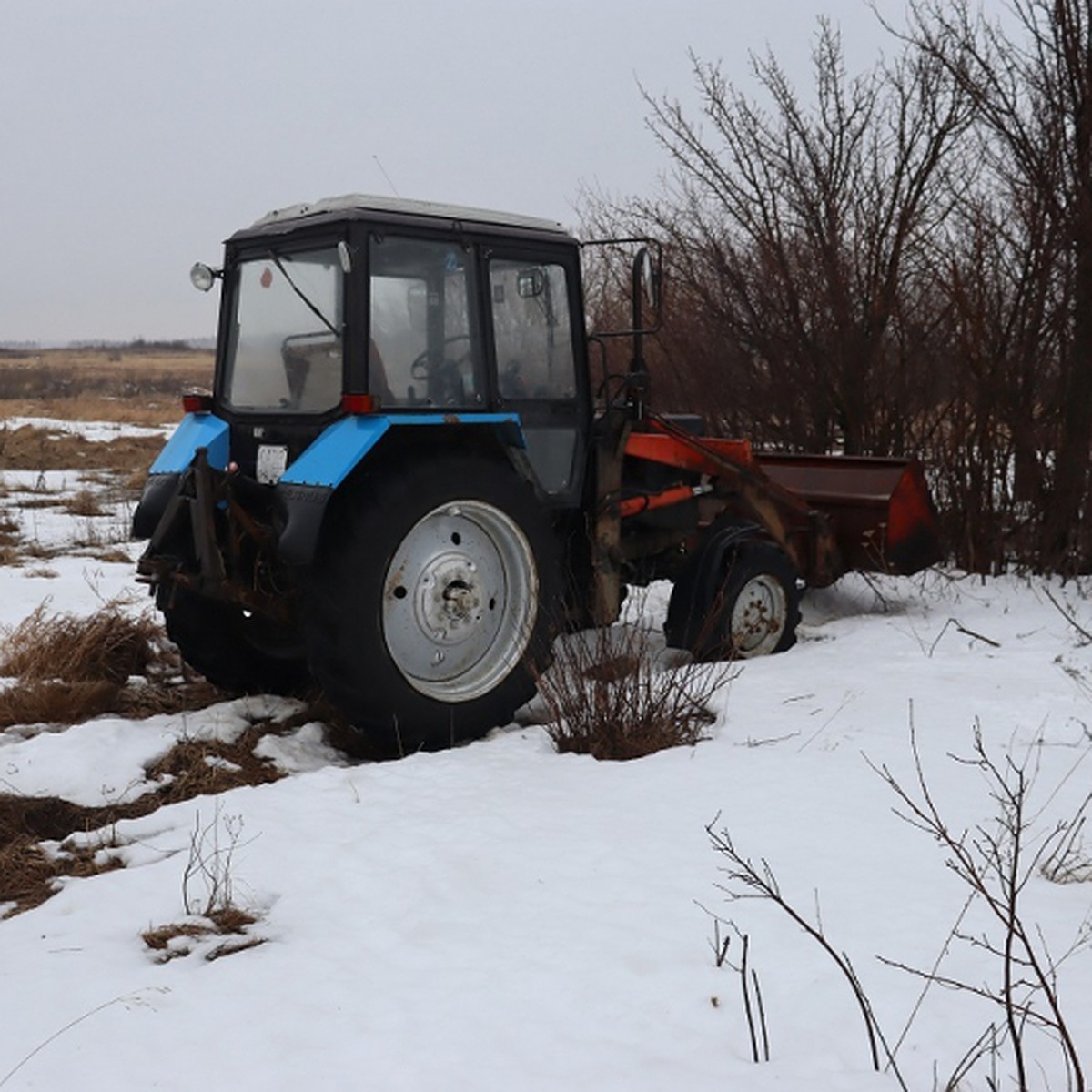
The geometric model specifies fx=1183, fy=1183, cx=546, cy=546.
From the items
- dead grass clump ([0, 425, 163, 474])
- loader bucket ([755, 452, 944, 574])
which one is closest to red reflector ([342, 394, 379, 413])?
loader bucket ([755, 452, 944, 574])

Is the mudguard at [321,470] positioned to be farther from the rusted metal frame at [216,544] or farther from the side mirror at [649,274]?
the side mirror at [649,274]

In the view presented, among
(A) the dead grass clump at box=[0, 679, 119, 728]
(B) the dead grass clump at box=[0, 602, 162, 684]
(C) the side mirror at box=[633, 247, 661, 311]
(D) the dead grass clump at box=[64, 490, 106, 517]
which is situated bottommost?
(A) the dead grass clump at box=[0, 679, 119, 728]

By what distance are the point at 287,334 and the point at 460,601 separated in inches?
55.5

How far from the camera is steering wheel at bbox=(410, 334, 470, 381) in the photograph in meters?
4.89

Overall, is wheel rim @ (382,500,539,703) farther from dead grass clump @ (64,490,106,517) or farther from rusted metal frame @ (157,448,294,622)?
dead grass clump @ (64,490,106,517)

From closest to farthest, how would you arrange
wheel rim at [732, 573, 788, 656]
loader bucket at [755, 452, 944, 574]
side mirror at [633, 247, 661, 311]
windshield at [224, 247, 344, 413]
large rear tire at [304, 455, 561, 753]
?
1. large rear tire at [304, 455, 561, 753]
2. windshield at [224, 247, 344, 413]
3. side mirror at [633, 247, 661, 311]
4. wheel rim at [732, 573, 788, 656]
5. loader bucket at [755, 452, 944, 574]

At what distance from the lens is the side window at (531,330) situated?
5234mm

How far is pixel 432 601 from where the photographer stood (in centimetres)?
479

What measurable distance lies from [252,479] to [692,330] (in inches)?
222

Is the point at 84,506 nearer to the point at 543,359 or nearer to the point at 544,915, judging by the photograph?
the point at 543,359

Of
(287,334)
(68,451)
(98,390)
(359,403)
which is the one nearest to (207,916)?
(359,403)

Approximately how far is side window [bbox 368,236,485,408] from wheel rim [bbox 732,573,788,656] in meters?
Result: 2.00

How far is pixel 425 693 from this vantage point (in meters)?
4.79

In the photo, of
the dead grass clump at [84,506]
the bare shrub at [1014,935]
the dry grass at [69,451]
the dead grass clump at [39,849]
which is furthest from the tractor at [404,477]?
the dry grass at [69,451]
